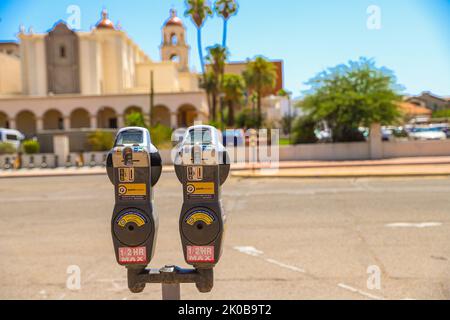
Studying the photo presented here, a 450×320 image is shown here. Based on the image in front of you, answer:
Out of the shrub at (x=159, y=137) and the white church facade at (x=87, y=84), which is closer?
the shrub at (x=159, y=137)

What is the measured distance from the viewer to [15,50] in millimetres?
71438

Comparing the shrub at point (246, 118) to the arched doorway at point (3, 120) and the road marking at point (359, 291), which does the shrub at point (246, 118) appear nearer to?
the arched doorway at point (3, 120)

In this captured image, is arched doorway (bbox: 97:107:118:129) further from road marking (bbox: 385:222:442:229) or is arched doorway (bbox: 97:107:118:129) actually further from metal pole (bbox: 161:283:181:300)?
metal pole (bbox: 161:283:181:300)

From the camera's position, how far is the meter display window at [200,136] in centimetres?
232

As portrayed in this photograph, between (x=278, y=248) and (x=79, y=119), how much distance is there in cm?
3824

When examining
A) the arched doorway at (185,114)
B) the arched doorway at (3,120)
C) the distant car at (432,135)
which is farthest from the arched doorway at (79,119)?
the distant car at (432,135)

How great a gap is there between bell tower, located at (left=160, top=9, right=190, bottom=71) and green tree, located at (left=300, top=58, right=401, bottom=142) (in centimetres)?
2863

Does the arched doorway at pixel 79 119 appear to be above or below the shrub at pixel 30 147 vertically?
above

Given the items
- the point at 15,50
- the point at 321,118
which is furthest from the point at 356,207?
the point at 15,50

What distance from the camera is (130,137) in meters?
2.36

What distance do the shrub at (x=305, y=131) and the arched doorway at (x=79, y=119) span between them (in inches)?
834

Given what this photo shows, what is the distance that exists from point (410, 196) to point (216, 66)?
28370 millimetres

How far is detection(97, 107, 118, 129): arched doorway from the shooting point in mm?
41062
